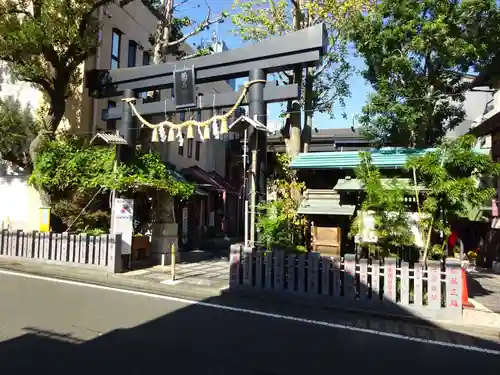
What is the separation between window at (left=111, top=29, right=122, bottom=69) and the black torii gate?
11.2 ft

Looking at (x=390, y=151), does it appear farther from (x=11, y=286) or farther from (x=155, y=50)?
(x=11, y=286)

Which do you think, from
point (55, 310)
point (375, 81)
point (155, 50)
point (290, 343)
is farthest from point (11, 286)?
point (375, 81)

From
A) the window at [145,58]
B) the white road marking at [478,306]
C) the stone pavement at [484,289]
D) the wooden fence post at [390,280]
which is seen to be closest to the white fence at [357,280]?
the wooden fence post at [390,280]

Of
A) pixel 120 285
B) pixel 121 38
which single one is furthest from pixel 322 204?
pixel 121 38

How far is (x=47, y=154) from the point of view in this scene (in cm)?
1347

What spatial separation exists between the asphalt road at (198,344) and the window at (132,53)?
520 inches

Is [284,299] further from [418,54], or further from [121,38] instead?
[121,38]

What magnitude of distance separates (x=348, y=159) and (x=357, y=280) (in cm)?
620

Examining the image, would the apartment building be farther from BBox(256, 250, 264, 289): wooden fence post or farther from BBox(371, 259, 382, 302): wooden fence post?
BBox(371, 259, 382, 302): wooden fence post

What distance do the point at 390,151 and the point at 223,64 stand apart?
6098 millimetres

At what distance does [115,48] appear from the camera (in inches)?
696

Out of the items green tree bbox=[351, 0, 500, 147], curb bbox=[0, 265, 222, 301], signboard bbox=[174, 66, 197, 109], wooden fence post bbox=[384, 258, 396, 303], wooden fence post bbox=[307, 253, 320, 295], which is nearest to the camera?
wooden fence post bbox=[384, 258, 396, 303]

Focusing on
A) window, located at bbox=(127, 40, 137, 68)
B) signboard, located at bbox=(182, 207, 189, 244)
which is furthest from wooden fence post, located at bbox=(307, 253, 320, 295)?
window, located at bbox=(127, 40, 137, 68)

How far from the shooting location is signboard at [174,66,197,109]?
479 inches
